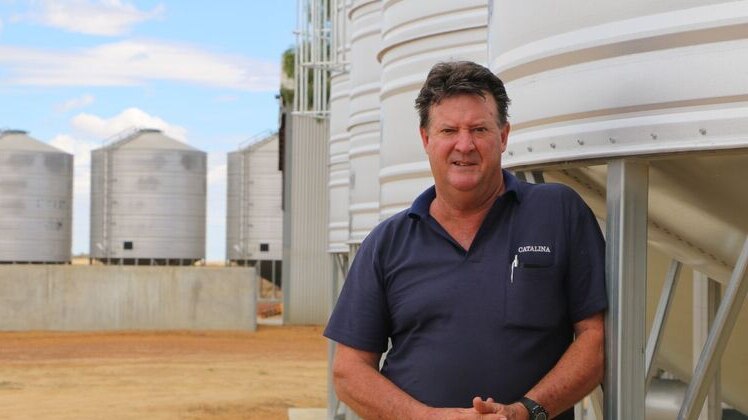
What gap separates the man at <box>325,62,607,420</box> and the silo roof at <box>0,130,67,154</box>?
108 ft

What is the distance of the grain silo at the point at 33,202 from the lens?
110 ft

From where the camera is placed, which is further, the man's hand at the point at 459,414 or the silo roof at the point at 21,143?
the silo roof at the point at 21,143

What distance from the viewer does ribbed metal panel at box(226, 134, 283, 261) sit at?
3519 centimetres

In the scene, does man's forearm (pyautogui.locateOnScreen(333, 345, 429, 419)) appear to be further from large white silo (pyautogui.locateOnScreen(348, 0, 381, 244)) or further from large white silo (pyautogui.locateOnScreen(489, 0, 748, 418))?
large white silo (pyautogui.locateOnScreen(348, 0, 381, 244))

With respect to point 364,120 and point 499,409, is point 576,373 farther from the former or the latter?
point 364,120

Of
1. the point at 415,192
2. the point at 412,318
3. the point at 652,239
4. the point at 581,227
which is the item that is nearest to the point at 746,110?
the point at 581,227

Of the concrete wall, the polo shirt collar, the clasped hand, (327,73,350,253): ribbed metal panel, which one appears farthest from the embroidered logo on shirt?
the concrete wall

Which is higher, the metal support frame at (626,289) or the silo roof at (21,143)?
the silo roof at (21,143)

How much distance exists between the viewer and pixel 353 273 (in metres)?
3.28

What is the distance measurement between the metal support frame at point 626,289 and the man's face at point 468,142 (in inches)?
16.2

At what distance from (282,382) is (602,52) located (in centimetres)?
1624

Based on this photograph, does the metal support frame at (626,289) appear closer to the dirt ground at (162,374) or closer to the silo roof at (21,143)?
the dirt ground at (162,374)

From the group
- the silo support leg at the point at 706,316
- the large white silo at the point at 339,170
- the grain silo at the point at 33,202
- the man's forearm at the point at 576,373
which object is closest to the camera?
the man's forearm at the point at 576,373

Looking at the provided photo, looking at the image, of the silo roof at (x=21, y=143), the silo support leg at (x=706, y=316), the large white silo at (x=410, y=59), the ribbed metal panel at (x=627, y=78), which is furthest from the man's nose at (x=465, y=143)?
the silo roof at (x=21, y=143)
